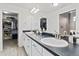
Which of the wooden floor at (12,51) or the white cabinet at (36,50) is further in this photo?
the wooden floor at (12,51)

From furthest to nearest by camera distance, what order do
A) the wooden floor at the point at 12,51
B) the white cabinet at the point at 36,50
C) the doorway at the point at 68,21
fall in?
the wooden floor at the point at 12,51 → the doorway at the point at 68,21 → the white cabinet at the point at 36,50

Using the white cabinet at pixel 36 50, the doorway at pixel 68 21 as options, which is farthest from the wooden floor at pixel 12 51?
the doorway at pixel 68 21

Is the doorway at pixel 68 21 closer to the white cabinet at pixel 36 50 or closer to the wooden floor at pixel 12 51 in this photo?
the white cabinet at pixel 36 50

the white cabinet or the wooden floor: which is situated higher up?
the white cabinet

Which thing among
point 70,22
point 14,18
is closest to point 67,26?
point 70,22

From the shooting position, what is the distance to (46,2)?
3.11 meters

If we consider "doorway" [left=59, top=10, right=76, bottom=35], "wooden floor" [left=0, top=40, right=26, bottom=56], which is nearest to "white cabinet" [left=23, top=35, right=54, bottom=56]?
"doorway" [left=59, top=10, right=76, bottom=35]

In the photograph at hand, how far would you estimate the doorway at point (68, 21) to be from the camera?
5.67 feet

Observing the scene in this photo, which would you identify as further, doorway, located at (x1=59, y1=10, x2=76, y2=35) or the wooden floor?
the wooden floor

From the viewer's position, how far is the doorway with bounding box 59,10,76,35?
1729 millimetres

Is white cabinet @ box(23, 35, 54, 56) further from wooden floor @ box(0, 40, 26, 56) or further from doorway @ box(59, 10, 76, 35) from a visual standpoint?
wooden floor @ box(0, 40, 26, 56)

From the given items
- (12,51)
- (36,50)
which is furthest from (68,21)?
(12,51)

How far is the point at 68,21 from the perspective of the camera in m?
1.77

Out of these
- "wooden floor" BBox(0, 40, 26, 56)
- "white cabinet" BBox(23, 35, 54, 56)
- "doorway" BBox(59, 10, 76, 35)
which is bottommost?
"wooden floor" BBox(0, 40, 26, 56)
